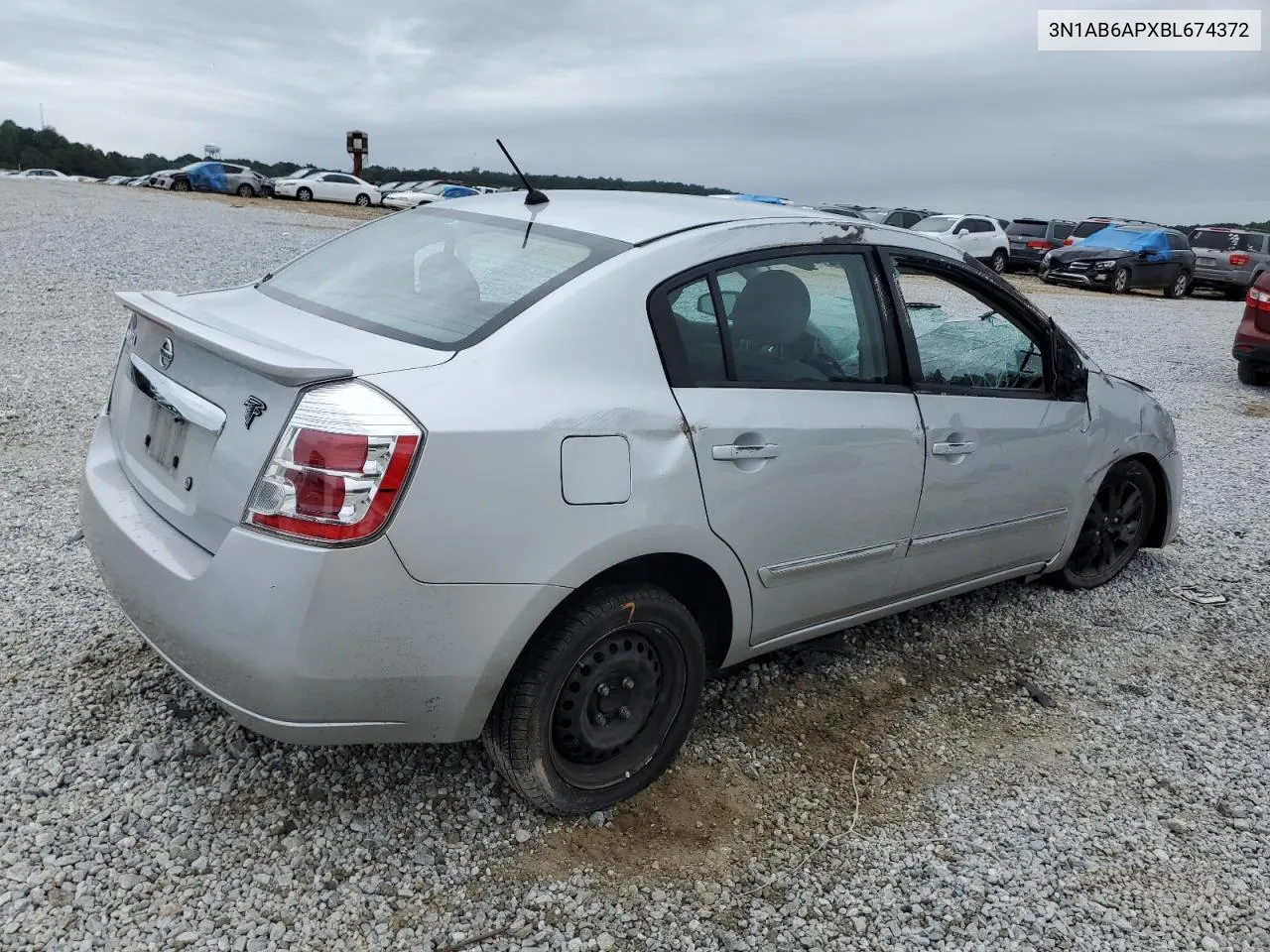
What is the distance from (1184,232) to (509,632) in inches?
1078

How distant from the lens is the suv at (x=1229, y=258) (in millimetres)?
23406

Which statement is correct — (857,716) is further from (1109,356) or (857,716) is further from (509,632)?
(1109,356)

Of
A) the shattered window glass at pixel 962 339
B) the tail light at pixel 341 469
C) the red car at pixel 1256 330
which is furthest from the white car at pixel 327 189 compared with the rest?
the tail light at pixel 341 469

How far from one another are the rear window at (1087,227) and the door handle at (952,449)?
85.8ft

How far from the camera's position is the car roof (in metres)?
2.97

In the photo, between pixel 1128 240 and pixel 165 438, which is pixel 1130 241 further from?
pixel 165 438

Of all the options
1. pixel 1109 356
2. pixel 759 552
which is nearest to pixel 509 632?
pixel 759 552

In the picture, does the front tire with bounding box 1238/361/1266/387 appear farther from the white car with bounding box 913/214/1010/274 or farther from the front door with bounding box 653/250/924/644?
the white car with bounding box 913/214/1010/274

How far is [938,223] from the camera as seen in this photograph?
25031 mm

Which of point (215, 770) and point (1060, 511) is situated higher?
point (1060, 511)

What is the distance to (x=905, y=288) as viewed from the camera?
11.2 feet

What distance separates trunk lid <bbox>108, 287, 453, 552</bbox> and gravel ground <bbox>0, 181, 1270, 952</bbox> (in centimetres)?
81

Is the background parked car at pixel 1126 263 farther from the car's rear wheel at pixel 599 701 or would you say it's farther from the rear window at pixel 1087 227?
the car's rear wheel at pixel 599 701

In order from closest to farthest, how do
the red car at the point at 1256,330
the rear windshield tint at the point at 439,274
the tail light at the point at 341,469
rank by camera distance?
the tail light at the point at 341,469
the rear windshield tint at the point at 439,274
the red car at the point at 1256,330
